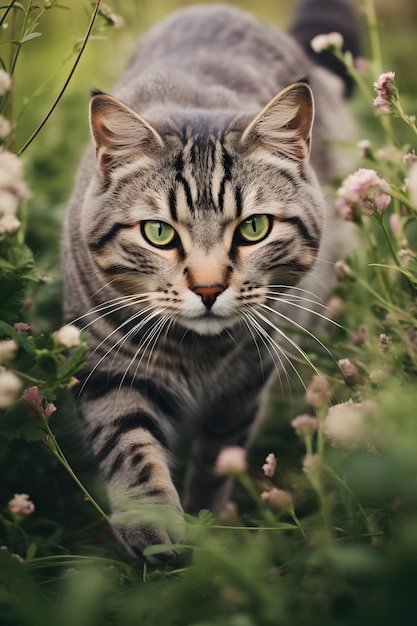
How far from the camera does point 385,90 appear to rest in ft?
4.89

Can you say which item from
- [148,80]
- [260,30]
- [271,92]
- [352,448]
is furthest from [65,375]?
[260,30]

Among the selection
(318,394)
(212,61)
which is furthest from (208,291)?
(212,61)

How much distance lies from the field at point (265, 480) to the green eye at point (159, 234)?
251 millimetres

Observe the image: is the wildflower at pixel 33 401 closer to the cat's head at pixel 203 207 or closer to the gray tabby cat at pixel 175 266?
the gray tabby cat at pixel 175 266

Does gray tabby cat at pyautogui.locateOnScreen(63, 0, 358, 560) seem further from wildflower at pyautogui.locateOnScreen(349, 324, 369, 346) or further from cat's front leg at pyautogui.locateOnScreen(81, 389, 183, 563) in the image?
wildflower at pyautogui.locateOnScreen(349, 324, 369, 346)

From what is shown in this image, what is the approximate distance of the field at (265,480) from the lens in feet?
3.16

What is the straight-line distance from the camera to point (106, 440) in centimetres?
173

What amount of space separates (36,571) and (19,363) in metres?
0.40

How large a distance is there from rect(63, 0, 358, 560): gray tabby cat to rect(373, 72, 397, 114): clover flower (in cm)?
22

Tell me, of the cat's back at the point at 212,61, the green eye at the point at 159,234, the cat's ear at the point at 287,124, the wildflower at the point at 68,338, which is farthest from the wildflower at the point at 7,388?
the cat's back at the point at 212,61

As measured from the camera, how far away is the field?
37.9 inches

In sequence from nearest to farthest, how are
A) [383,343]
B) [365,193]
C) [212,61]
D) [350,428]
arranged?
[350,428] < [365,193] < [383,343] < [212,61]

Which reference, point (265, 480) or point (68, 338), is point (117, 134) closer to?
point (68, 338)

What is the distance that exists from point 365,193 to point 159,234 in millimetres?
447
